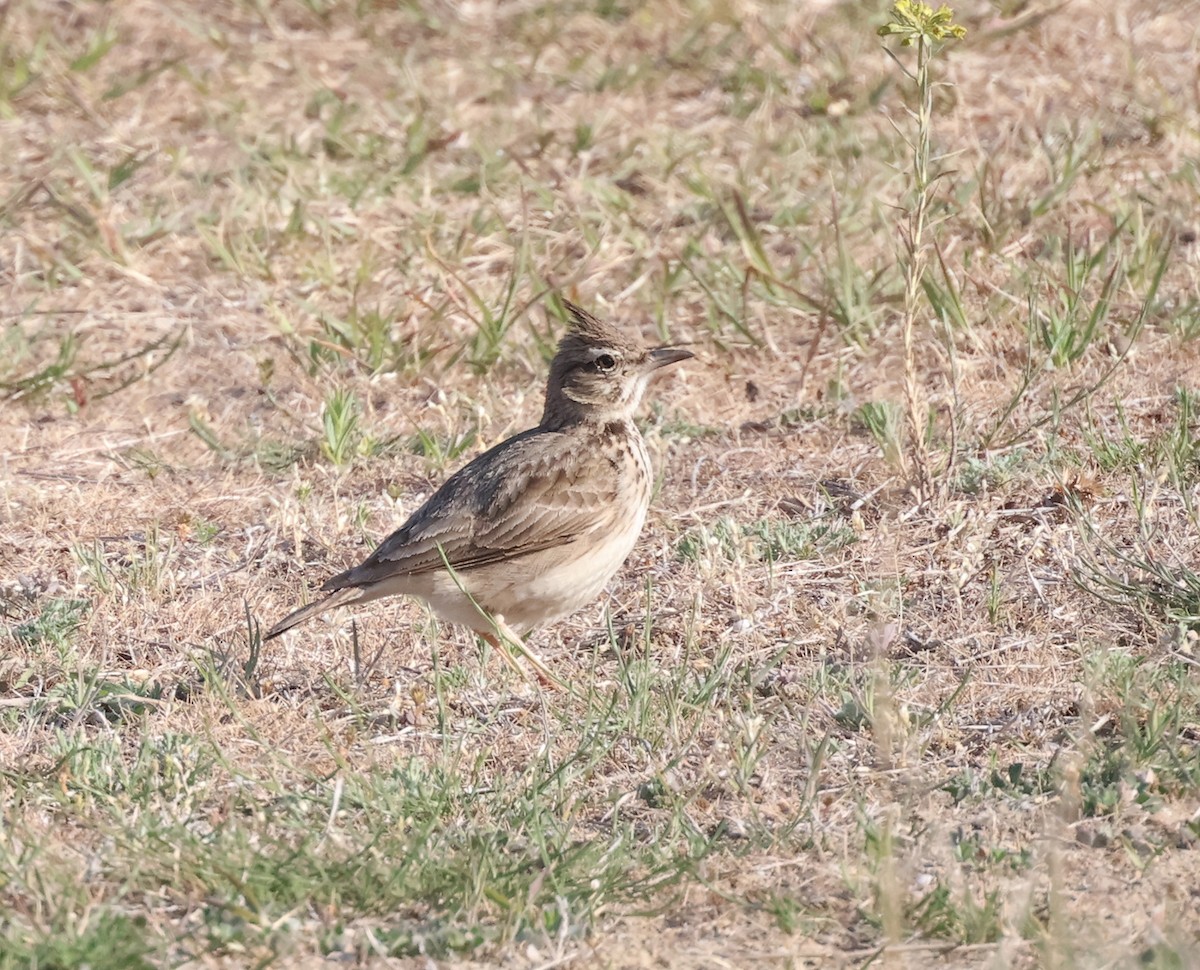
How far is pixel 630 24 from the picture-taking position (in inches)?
447

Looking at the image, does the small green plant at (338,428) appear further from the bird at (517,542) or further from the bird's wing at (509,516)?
the bird's wing at (509,516)

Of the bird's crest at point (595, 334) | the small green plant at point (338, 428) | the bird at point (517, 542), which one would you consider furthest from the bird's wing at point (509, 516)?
the small green plant at point (338, 428)

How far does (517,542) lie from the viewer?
6395mm

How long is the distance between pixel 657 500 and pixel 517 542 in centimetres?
119

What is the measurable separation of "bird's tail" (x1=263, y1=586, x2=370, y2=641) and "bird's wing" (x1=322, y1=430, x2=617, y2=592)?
53 millimetres

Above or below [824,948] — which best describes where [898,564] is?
below

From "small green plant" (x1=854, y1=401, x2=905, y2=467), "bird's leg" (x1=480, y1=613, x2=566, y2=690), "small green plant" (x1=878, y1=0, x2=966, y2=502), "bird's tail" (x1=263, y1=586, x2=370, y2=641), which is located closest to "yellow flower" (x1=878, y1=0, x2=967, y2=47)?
"small green plant" (x1=878, y1=0, x2=966, y2=502)

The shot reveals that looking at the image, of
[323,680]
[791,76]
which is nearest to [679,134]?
[791,76]

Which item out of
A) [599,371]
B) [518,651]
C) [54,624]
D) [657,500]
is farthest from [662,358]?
[54,624]

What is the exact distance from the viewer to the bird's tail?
610 centimetres

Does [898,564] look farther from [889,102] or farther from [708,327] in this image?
[889,102]

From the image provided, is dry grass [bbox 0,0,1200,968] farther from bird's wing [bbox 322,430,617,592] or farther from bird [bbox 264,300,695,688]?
bird's wing [bbox 322,430,617,592]

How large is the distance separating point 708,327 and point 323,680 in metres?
3.17

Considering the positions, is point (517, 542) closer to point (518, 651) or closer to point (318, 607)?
point (518, 651)
